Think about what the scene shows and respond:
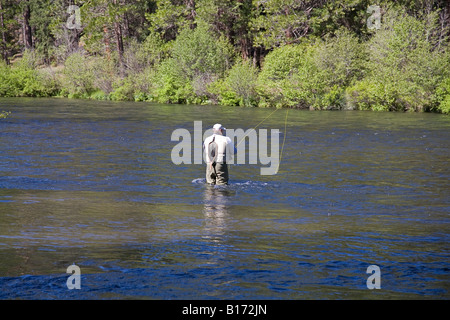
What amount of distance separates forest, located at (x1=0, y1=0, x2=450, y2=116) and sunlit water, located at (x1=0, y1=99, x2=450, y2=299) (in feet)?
59.7

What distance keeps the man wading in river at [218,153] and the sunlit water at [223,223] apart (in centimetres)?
36

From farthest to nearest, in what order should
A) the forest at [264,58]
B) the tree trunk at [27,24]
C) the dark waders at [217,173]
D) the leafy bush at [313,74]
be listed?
the tree trunk at [27,24] → the leafy bush at [313,74] → the forest at [264,58] → the dark waders at [217,173]

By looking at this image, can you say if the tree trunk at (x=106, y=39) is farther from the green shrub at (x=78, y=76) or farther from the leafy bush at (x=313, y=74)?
the leafy bush at (x=313, y=74)

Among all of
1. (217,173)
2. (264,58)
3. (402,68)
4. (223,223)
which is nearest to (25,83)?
(264,58)

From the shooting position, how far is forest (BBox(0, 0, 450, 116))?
42.7m

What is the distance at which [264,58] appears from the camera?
56656 mm

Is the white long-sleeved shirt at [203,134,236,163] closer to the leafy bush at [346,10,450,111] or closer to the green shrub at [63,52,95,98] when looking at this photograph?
the leafy bush at [346,10,450,111]

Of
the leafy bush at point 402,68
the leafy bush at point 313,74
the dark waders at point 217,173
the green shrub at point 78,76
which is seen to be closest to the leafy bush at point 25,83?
the green shrub at point 78,76

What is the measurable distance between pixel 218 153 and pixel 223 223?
12.0 feet

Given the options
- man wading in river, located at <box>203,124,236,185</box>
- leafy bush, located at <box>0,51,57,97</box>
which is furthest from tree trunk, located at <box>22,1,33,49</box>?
man wading in river, located at <box>203,124,236,185</box>

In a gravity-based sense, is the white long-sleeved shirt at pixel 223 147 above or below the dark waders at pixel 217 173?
above

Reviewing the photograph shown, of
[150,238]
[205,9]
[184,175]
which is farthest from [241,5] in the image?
[150,238]

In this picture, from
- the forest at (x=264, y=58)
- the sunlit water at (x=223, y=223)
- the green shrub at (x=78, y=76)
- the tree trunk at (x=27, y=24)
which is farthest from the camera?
the tree trunk at (x=27, y=24)

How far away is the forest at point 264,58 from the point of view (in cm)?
4266
